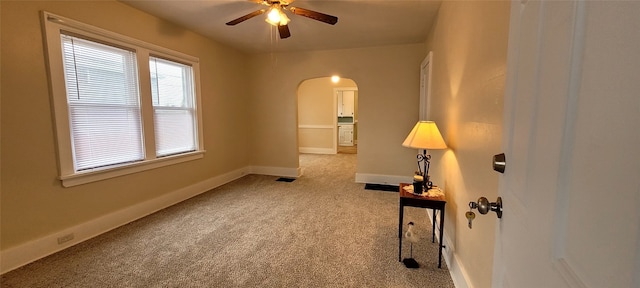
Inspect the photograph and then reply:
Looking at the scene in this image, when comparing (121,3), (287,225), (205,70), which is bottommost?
(287,225)

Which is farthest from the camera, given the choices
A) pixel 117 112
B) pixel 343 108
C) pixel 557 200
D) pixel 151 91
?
pixel 343 108

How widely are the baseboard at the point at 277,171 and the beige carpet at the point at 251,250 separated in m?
1.39

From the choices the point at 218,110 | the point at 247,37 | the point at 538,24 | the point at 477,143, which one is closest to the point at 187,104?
the point at 218,110

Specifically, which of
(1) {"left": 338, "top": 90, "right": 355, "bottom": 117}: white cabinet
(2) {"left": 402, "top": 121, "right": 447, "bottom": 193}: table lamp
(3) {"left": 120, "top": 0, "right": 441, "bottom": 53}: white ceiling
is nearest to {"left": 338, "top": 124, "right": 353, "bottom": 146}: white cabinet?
(1) {"left": 338, "top": 90, "right": 355, "bottom": 117}: white cabinet

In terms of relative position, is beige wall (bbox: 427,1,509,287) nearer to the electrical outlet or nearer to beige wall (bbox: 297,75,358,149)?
the electrical outlet

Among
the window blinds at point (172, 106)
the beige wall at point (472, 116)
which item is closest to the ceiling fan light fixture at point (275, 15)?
the beige wall at point (472, 116)

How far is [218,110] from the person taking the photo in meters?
4.18

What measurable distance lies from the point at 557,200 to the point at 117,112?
3393 mm

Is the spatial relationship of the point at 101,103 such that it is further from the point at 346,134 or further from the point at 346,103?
the point at 346,134

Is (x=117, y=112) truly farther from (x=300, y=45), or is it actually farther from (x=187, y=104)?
(x=300, y=45)

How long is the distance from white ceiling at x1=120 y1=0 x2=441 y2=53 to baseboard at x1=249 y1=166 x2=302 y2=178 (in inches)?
86.2

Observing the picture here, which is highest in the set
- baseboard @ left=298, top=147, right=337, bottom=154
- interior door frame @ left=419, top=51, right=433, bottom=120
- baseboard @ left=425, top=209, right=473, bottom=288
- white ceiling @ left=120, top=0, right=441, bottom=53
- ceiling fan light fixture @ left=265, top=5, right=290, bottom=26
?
white ceiling @ left=120, top=0, right=441, bottom=53

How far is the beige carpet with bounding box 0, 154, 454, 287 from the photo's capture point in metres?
1.84

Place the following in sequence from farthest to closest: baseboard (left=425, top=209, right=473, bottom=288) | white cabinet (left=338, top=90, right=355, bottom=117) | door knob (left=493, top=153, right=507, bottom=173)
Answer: white cabinet (left=338, top=90, right=355, bottom=117)
baseboard (left=425, top=209, right=473, bottom=288)
door knob (left=493, top=153, right=507, bottom=173)
